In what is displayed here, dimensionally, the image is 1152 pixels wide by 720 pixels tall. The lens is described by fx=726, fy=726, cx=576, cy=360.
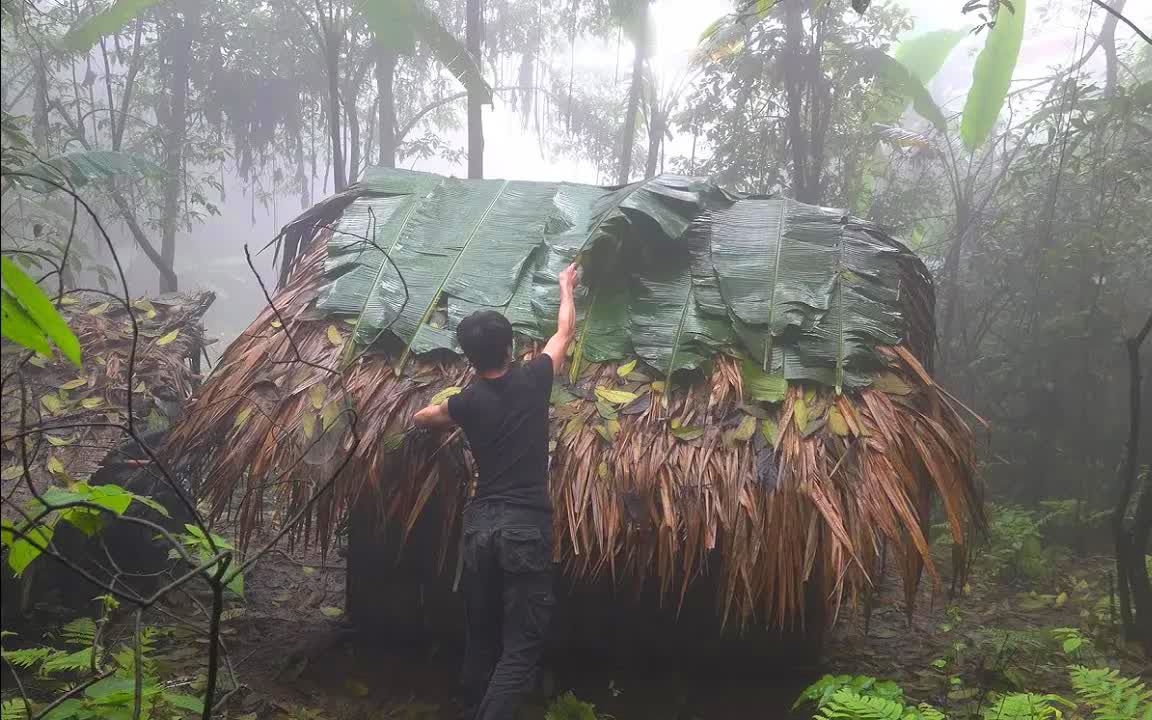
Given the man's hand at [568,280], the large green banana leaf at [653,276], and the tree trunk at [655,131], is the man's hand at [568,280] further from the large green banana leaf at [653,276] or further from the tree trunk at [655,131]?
the tree trunk at [655,131]

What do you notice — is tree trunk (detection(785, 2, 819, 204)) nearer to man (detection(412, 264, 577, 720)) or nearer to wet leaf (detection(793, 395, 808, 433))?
wet leaf (detection(793, 395, 808, 433))

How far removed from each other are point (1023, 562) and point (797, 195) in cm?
357

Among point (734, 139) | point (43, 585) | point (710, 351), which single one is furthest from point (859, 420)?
point (734, 139)

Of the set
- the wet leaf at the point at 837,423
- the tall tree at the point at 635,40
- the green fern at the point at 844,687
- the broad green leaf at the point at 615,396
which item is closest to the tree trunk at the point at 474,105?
the tall tree at the point at 635,40

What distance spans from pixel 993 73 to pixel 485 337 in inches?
201

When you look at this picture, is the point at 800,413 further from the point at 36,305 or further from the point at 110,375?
the point at 110,375

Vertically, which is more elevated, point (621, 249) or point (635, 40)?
point (635, 40)

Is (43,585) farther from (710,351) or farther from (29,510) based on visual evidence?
(710,351)

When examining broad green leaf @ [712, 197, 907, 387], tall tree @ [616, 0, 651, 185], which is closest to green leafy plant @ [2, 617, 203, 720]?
broad green leaf @ [712, 197, 907, 387]

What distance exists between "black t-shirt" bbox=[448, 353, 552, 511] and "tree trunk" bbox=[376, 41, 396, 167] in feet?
26.2

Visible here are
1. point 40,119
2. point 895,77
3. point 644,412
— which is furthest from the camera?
point 895,77

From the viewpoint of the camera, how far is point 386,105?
34.3 feet

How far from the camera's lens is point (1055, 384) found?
616 centimetres

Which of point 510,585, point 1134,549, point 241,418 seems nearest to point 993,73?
point 1134,549
